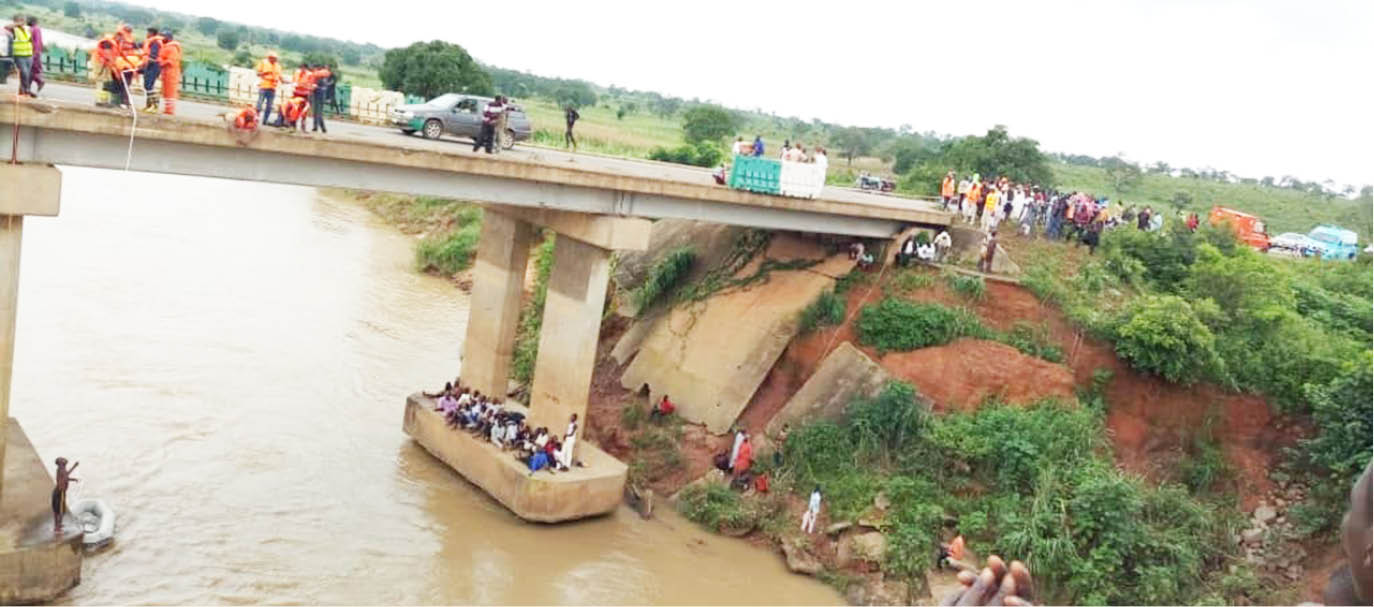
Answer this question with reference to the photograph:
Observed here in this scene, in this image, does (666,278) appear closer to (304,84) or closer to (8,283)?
(304,84)

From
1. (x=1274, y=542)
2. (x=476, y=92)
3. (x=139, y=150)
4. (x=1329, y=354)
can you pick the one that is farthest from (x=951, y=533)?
(x=476, y=92)

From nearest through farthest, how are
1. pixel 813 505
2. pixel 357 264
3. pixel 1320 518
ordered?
pixel 1320 518
pixel 813 505
pixel 357 264

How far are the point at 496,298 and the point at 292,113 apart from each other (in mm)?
5842

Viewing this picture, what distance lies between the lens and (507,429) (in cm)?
2031

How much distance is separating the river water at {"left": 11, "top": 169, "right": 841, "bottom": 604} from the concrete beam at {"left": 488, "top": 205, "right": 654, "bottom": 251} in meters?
4.60

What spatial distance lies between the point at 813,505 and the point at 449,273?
72.4 feet

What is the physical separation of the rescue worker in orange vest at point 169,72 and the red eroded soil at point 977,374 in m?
12.7

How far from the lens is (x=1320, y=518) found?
18188 mm

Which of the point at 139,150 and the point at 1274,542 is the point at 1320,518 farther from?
the point at 139,150

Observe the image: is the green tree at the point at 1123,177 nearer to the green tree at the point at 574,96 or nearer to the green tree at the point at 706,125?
the green tree at the point at 706,125

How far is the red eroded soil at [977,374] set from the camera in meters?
21.4

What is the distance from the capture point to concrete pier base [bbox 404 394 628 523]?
19.2 m

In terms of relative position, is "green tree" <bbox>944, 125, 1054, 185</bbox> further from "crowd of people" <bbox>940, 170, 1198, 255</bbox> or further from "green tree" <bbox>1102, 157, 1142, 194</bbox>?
"green tree" <bbox>1102, 157, 1142, 194</bbox>

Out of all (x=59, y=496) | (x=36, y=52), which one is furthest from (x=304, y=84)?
(x=59, y=496)
